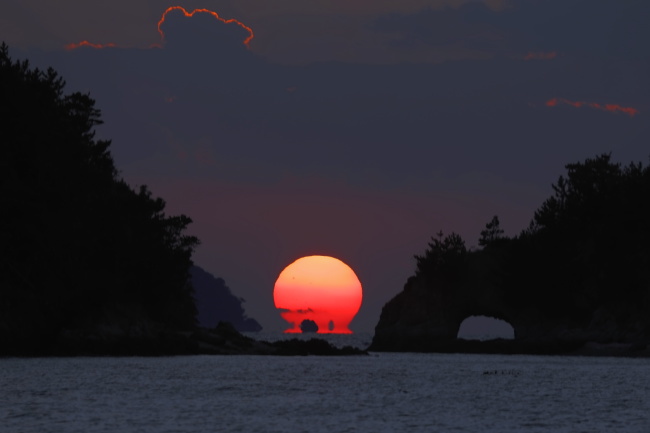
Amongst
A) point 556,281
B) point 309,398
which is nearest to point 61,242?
point 309,398

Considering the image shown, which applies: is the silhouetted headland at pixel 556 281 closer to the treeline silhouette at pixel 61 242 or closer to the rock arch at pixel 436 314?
the rock arch at pixel 436 314

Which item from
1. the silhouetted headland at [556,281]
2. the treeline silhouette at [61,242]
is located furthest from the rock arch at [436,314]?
the treeline silhouette at [61,242]

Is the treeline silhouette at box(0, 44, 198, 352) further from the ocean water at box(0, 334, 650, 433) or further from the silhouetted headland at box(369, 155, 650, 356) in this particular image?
the silhouetted headland at box(369, 155, 650, 356)

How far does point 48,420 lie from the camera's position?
3534 cm

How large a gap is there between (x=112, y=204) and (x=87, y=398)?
44611 millimetres

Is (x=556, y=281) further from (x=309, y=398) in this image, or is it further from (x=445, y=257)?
(x=309, y=398)

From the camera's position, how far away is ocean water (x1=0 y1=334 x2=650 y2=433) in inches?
1398

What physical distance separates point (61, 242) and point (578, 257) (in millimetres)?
51106

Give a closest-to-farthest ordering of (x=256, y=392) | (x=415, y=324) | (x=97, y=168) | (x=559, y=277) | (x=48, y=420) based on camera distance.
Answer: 1. (x=48, y=420)
2. (x=256, y=392)
3. (x=97, y=168)
4. (x=559, y=277)
5. (x=415, y=324)

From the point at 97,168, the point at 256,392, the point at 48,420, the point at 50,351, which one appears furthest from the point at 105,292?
the point at 48,420

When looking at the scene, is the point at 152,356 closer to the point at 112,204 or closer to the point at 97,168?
the point at 112,204

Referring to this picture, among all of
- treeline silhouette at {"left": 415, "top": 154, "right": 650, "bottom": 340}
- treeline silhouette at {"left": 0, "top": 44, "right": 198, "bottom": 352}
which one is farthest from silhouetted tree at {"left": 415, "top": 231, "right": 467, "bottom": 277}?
treeline silhouette at {"left": 0, "top": 44, "right": 198, "bottom": 352}

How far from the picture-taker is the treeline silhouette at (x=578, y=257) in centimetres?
10106

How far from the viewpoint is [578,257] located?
106625mm
